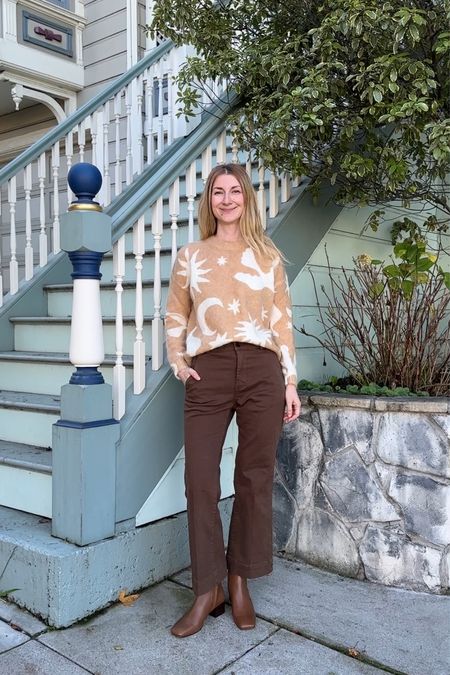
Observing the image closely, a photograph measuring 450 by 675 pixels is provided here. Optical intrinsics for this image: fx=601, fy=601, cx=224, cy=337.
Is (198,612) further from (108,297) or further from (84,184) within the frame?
(108,297)

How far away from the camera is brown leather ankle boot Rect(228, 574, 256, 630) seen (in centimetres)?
222

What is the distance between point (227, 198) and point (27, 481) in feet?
4.89

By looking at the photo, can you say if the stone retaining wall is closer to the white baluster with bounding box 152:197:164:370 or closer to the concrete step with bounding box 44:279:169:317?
the white baluster with bounding box 152:197:164:370

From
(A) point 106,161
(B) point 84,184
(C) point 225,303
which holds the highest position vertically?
(A) point 106,161

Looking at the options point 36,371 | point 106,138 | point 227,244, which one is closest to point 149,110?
point 106,138

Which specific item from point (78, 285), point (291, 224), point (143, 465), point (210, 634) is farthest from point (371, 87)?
point (210, 634)

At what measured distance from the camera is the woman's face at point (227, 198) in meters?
2.23

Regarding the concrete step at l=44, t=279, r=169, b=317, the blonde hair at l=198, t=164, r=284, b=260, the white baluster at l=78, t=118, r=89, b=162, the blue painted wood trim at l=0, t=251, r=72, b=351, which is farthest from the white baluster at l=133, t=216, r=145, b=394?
the white baluster at l=78, t=118, r=89, b=162

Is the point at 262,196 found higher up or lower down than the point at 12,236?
higher up

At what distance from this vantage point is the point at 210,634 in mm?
2174

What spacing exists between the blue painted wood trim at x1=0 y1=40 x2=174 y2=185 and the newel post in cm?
170

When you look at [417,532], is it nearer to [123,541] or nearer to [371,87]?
[123,541]

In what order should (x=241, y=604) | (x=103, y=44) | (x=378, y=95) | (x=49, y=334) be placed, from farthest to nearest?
1. (x=103, y=44)
2. (x=49, y=334)
3. (x=378, y=95)
4. (x=241, y=604)

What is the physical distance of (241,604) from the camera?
2.25m
